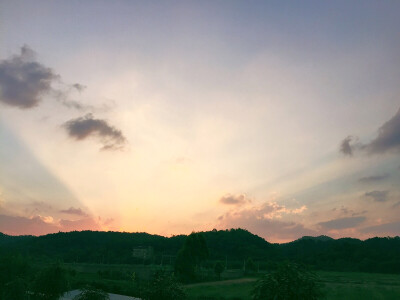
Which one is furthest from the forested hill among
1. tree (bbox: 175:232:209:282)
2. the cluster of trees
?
the cluster of trees

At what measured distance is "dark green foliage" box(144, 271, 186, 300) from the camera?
27359mm

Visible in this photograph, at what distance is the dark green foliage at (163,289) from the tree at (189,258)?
67.9m

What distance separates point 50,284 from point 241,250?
12979cm

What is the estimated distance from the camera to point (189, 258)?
3765 inches

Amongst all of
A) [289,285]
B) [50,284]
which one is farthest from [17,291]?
[289,285]

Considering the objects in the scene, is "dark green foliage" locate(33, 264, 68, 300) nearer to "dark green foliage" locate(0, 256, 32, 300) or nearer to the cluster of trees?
the cluster of trees

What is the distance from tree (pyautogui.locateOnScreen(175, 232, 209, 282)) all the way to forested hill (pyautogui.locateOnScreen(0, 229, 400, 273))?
28.9m

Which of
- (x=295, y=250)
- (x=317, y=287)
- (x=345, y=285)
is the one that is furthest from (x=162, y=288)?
(x=295, y=250)

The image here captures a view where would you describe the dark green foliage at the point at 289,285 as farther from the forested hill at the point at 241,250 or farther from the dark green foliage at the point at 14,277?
the forested hill at the point at 241,250

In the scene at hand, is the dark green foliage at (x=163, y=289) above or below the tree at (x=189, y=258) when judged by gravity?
below

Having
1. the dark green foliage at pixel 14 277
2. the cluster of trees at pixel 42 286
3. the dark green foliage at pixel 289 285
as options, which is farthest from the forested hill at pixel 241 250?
the dark green foliage at pixel 289 285

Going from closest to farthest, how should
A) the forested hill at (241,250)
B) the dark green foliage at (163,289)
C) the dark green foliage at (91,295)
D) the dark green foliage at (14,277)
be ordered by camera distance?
the dark green foliage at (163,289) → the dark green foliage at (91,295) → the dark green foliage at (14,277) → the forested hill at (241,250)

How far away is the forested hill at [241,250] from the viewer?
124 m

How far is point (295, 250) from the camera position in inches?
6836
